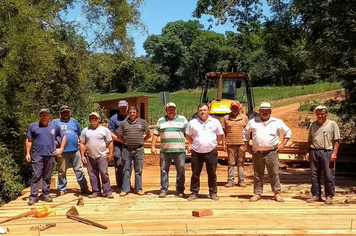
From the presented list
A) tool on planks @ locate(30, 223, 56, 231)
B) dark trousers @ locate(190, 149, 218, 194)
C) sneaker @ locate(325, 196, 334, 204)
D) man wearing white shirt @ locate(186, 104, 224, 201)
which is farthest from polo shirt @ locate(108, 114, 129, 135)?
sneaker @ locate(325, 196, 334, 204)

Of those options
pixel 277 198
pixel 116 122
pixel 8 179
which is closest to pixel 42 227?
pixel 116 122

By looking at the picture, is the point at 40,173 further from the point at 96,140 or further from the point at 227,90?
the point at 227,90

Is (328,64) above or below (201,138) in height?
above

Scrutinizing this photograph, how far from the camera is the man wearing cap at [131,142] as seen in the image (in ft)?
23.9

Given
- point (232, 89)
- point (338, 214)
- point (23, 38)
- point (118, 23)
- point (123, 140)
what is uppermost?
point (118, 23)

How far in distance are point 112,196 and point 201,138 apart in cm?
176

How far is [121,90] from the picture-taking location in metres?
70.0

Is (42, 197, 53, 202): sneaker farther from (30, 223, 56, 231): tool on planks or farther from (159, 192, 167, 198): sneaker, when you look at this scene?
(159, 192, 167, 198): sneaker

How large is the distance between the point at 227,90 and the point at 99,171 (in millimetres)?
6612

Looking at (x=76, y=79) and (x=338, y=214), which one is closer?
(x=338, y=214)

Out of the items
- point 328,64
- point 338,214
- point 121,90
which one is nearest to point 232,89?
point 328,64

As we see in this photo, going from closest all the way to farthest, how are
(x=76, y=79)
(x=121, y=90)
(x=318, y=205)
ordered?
(x=318, y=205) < (x=76, y=79) < (x=121, y=90)

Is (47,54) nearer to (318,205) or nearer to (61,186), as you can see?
(61,186)

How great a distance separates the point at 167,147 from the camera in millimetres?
7055
